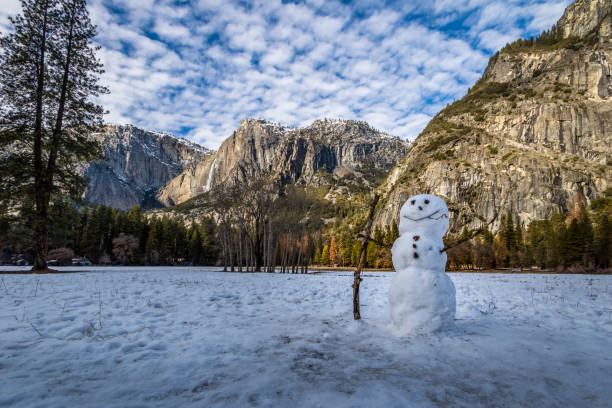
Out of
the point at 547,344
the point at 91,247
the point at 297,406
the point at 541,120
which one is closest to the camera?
the point at 297,406

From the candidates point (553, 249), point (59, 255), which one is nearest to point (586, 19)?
point (553, 249)

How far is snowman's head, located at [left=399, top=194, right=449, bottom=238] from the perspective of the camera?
4930 millimetres

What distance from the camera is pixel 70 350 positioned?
3.49 metres

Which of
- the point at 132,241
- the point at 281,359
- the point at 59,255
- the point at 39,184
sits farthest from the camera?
the point at 132,241

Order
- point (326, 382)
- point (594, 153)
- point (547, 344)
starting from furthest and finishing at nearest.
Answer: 1. point (594, 153)
2. point (547, 344)
3. point (326, 382)

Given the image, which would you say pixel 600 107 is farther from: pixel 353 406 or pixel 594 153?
pixel 353 406

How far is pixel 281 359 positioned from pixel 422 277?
256 centimetres

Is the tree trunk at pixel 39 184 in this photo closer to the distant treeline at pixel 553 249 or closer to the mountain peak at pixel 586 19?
the distant treeline at pixel 553 249

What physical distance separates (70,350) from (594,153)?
416 ft

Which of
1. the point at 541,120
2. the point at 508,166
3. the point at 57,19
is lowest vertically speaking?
the point at 57,19

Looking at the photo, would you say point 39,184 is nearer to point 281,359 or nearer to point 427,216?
point 281,359

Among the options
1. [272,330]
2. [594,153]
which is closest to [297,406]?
[272,330]

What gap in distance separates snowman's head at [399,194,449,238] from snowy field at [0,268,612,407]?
171 centimetres

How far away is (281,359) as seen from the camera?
348 centimetres
